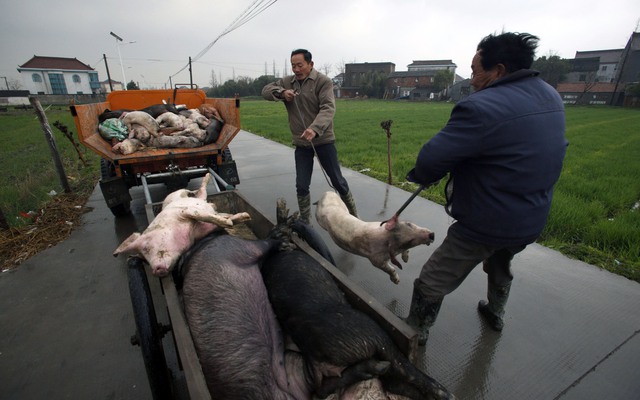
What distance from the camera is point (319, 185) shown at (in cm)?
620

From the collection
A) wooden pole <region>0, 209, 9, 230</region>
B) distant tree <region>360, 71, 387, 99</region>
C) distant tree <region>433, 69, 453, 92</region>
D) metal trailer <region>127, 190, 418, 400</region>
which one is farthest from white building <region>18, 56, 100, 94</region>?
metal trailer <region>127, 190, 418, 400</region>

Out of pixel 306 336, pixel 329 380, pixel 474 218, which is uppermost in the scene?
pixel 474 218

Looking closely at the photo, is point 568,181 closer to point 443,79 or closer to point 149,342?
point 149,342

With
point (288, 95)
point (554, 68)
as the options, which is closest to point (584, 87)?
point (554, 68)

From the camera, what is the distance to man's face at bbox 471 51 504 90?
182cm

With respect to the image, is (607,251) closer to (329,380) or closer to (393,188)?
(393,188)

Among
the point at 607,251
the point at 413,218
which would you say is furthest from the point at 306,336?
the point at 607,251

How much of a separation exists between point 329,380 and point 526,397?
1.51 metres

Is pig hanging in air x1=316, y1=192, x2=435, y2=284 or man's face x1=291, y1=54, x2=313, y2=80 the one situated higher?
man's face x1=291, y1=54, x2=313, y2=80

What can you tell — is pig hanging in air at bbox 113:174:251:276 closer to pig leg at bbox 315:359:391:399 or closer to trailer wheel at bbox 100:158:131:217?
pig leg at bbox 315:359:391:399

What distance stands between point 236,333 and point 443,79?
185 feet

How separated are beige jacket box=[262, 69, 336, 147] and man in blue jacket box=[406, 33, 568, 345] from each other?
6.55 ft

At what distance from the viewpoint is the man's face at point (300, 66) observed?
3682 millimetres

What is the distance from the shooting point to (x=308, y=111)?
12.9 feet
